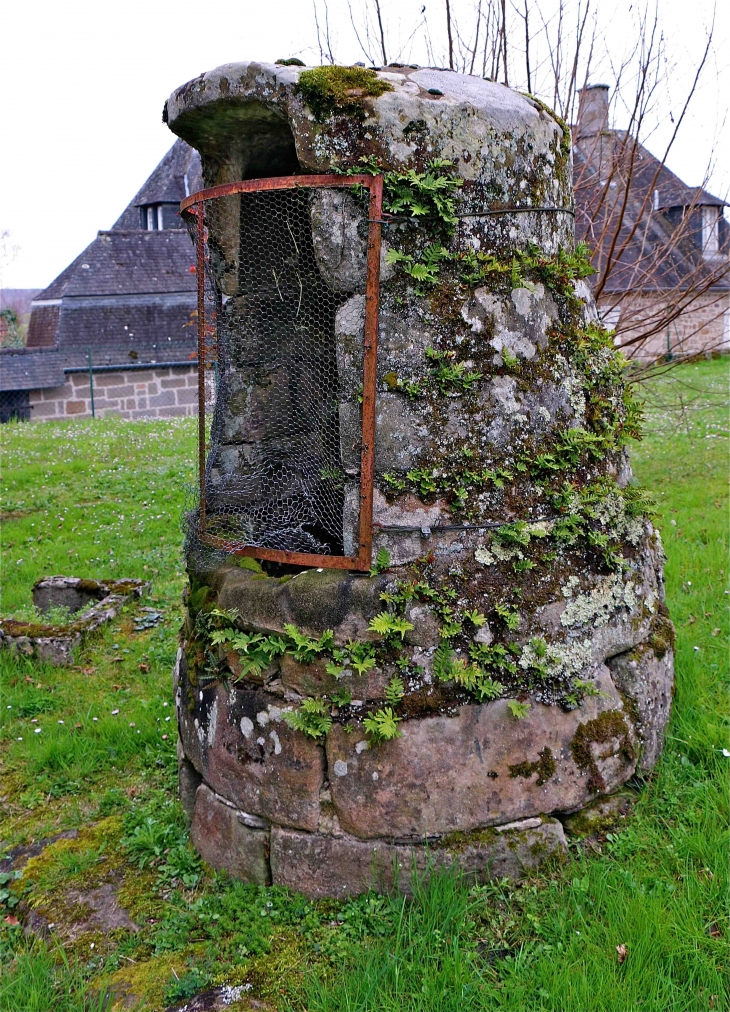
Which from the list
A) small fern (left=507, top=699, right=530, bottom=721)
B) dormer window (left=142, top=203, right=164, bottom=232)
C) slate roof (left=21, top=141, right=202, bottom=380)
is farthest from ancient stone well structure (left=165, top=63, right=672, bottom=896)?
dormer window (left=142, top=203, right=164, bottom=232)

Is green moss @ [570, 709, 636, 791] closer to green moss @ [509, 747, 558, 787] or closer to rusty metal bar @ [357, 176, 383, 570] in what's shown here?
green moss @ [509, 747, 558, 787]

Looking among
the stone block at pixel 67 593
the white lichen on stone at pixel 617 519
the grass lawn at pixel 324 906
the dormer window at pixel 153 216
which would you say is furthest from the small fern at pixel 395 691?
the dormer window at pixel 153 216

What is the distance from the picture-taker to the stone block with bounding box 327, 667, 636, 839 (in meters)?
3.09

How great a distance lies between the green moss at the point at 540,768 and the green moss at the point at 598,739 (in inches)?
4.3

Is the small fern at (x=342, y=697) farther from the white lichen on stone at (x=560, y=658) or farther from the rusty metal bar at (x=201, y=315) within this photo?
the rusty metal bar at (x=201, y=315)

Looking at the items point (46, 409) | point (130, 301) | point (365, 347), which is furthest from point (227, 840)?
point (130, 301)

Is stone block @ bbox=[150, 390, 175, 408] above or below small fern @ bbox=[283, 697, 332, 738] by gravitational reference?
above

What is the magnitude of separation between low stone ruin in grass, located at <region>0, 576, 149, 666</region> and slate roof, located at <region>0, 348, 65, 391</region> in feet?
45.2

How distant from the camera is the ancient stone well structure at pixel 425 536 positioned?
308 cm

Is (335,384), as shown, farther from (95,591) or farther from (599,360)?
(95,591)

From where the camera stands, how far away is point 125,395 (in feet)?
66.0

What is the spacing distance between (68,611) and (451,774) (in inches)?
164

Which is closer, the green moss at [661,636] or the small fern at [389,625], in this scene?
the small fern at [389,625]

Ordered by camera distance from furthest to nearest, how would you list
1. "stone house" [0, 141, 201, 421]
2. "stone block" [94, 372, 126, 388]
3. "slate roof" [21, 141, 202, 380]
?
"slate roof" [21, 141, 202, 380] < "stone block" [94, 372, 126, 388] < "stone house" [0, 141, 201, 421]
